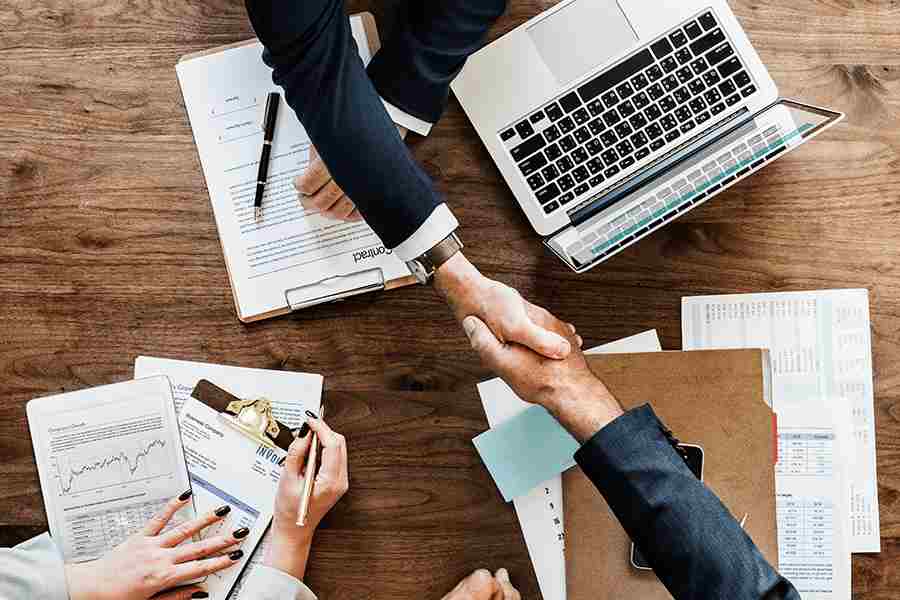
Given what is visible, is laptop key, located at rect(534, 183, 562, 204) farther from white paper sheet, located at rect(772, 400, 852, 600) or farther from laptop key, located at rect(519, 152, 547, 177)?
white paper sheet, located at rect(772, 400, 852, 600)

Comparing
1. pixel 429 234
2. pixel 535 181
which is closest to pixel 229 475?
pixel 429 234

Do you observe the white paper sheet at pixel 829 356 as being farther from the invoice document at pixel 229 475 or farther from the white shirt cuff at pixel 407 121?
the invoice document at pixel 229 475

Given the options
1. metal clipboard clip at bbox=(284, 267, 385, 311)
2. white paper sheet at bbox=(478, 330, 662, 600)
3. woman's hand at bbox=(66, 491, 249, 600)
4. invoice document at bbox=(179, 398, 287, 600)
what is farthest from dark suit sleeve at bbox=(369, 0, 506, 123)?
woman's hand at bbox=(66, 491, 249, 600)

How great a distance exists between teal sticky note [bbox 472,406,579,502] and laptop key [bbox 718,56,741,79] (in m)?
0.51

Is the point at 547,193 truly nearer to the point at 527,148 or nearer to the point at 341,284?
the point at 527,148

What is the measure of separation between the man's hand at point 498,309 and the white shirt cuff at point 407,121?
0.19 meters

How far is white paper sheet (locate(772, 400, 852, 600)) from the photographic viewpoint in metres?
1.22

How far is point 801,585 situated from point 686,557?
349 mm

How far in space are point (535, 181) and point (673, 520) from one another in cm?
48

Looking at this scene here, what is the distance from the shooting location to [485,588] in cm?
122

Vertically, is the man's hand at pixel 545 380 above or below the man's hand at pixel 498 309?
below

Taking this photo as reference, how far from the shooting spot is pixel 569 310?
1253 millimetres

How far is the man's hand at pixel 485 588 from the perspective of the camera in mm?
1219

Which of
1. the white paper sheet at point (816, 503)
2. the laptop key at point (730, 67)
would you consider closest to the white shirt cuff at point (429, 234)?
the laptop key at point (730, 67)
